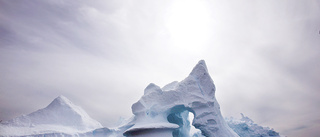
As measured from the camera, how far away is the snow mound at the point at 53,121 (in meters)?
11.2

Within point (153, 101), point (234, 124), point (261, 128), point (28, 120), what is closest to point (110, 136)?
point (153, 101)

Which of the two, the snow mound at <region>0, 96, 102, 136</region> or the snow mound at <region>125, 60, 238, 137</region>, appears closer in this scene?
the snow mound at <region>125, 60, 238, 137</region>

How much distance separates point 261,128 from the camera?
15828 mm

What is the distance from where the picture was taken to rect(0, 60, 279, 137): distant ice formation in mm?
10203

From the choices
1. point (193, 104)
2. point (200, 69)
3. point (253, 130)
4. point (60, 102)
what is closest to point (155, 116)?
point (193, 104)

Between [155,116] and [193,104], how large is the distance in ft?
9.41

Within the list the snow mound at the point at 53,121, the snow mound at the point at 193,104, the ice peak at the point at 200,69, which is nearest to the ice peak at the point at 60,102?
the snow mound at the point at 53,121

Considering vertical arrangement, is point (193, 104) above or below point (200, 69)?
below

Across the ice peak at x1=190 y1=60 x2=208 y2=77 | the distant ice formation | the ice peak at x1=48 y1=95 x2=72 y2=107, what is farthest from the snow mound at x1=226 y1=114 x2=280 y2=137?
the ice peak at x1=48 y1=95 x2=72 y2=107

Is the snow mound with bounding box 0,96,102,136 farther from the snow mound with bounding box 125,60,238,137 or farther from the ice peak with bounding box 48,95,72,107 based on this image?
the snow mound with bounding box 125,60,238,137

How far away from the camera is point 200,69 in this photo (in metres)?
11.8

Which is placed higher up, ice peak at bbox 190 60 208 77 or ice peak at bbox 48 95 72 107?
ice peak at bbox 190 60 208 77

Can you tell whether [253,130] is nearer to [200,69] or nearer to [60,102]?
[200,69]

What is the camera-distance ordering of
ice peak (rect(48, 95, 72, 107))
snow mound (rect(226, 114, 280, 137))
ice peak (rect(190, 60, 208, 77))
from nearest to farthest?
ice peak (rect(190, 60, 208, 77))
ice peak (rect(48, 95, 72, 107))
snow mound (rect(226, 114, 280, 137))
